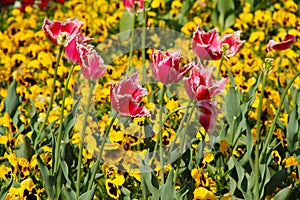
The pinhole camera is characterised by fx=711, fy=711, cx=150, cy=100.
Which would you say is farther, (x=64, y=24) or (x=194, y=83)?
(x=64, y=24)

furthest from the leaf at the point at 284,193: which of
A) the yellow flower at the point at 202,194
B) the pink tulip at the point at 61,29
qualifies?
the pink tulip at the point at 61,29

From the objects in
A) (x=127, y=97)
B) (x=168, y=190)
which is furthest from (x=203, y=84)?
(x=168, y=190)

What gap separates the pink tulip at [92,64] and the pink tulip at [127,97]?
7.2 inches

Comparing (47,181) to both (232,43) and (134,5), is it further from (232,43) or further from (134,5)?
(134,5)

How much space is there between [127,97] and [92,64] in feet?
0.80

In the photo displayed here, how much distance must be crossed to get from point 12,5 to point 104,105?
2.78 metres

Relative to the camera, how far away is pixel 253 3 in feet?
17.3

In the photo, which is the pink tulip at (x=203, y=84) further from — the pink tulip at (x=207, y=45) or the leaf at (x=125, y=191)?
the leaf at (x=125, y=191)

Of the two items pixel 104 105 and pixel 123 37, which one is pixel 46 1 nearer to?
pixel 123 37

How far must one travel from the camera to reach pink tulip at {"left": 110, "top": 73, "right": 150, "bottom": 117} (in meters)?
2.04

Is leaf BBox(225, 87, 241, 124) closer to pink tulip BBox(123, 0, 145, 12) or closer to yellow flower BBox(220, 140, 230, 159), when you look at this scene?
yellow flower BBox(220, 140, 230, 159)

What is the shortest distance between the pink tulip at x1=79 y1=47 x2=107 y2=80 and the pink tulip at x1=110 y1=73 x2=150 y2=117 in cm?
18

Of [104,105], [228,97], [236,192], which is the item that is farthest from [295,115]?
[104,105]

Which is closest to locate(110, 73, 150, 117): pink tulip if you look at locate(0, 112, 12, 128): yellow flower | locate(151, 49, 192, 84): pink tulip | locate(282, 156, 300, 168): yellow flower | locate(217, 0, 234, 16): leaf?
locate(151, 49, 192, 84): pink tulip
